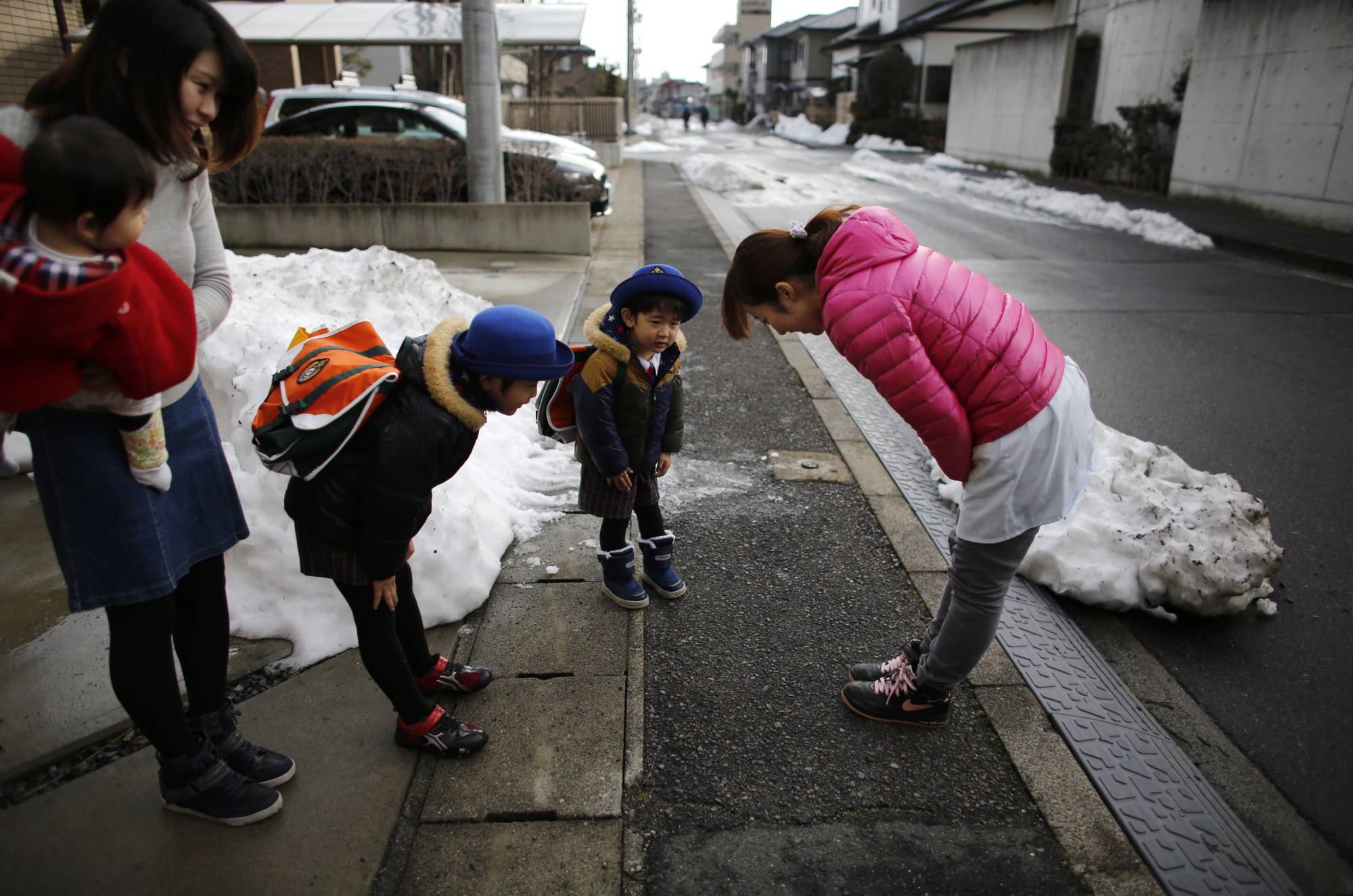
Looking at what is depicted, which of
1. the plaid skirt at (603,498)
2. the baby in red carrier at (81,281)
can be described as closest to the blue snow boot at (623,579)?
the plaid skirt at (603,498)

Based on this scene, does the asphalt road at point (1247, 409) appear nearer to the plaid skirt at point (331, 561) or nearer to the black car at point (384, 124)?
the plaid skirt at point (331, 561)

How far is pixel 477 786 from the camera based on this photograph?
222 cm

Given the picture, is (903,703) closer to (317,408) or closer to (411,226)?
(317,408)

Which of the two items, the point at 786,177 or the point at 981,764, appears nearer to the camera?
the point at 981,764

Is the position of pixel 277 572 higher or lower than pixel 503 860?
higher

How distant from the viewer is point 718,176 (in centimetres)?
1897

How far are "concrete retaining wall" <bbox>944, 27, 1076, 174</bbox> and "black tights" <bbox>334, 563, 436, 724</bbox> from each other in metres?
22.1

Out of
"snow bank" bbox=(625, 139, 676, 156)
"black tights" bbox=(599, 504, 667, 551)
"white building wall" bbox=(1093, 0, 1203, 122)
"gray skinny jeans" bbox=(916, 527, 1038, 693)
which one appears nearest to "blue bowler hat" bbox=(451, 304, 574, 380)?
"black tights" bbox=(599, 504, 667, 551)

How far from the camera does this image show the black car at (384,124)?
11.1 m

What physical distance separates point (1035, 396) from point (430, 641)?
201 centimetres

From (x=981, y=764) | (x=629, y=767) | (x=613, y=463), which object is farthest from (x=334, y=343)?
(x=981, y=764)

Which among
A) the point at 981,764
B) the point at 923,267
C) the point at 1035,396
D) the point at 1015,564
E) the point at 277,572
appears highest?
the point at 923,267

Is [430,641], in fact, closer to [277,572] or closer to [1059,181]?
[277,572]

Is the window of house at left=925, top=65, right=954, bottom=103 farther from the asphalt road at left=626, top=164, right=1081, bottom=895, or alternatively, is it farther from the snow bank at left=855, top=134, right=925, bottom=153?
the asphalt road at left=626, top=164, right=1081, bottom=895
